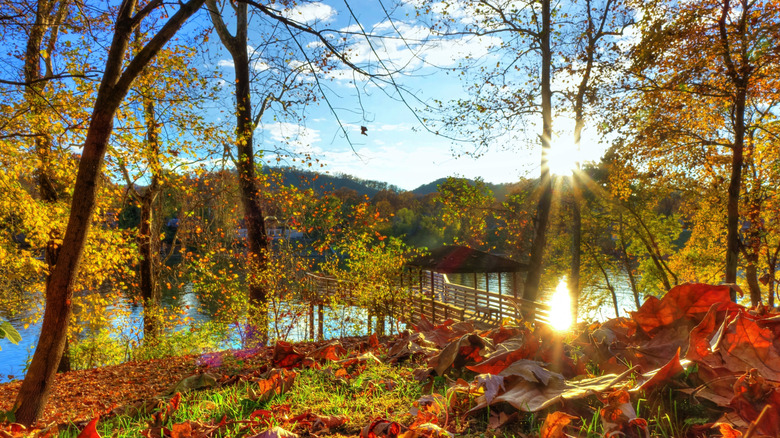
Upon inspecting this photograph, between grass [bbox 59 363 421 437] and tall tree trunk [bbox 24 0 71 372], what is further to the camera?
tall tree trunk [bbox 24 0 71 372]

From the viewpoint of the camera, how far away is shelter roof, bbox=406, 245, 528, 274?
62.8ft

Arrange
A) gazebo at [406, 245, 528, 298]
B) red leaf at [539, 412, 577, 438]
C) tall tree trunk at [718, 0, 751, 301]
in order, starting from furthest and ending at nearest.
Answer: gazebo at [406, 245, 528, 298]
tall tree trunk at [718, 0, 751, 301]
red leaf at [539, 412, 577, 438]

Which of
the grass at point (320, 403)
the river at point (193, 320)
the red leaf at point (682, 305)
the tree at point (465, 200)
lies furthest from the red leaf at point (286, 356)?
the tree at point (465, 200)

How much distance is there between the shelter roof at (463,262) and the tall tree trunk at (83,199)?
15024 millimetres

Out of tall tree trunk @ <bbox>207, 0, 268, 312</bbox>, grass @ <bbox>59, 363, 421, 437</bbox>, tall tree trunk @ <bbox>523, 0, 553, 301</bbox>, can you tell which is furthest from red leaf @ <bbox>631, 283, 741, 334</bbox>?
tall tree trunk @ <bbox>523, 0, 553, 301</bbox>

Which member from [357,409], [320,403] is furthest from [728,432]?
[320,403]

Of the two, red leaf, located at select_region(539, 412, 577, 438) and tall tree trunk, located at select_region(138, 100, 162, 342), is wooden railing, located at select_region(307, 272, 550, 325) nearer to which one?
tall tree trunk, located at select_region(138, 100, 162, 342)

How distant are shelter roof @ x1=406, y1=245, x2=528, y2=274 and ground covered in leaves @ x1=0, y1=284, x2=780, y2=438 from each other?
1698 cm

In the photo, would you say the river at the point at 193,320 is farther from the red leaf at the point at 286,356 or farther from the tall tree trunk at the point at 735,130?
the tall tree trunk at the point at 735,130

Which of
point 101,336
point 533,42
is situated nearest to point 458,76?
point 533,42

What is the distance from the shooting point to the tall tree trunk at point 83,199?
14.8 ft

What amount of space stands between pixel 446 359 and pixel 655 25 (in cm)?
1529

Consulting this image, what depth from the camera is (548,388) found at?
1.30m

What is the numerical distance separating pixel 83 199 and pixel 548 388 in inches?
191
